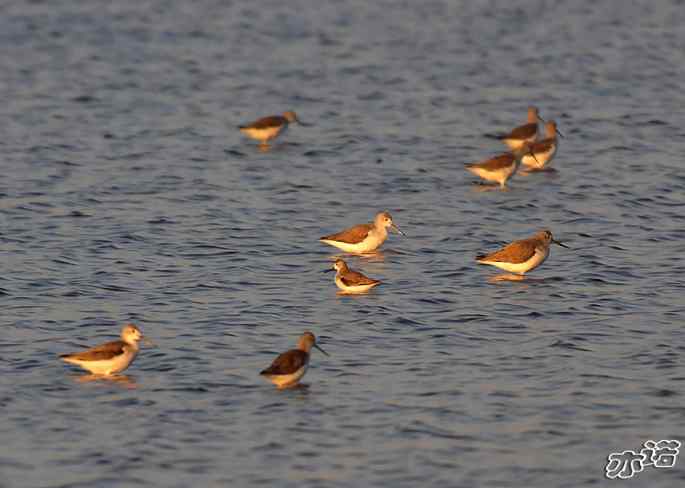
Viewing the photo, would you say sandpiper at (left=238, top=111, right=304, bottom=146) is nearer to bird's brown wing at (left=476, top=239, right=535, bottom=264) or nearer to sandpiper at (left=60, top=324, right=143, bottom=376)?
bird's brown wing at (left=476, top=239, right=535, bottom=264)

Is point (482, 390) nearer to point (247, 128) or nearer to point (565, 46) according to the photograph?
point (247, 128)

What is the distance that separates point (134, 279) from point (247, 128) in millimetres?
13513

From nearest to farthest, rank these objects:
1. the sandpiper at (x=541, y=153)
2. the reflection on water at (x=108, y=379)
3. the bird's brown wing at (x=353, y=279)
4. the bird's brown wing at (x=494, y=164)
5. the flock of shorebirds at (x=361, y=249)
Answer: the flock of shorebirds at (x=361, y=249)
the reflection on water at (x=108, y=379)
the bird's brown wing at (x=353, y=279)
the bird's brown wing at (x=494, y=164)
the sandpiper at (x=541, y=153)

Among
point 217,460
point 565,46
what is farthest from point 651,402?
point 565,46

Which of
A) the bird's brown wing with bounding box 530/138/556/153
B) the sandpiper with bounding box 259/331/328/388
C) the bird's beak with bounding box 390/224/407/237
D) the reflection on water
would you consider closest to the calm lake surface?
the reflection on water

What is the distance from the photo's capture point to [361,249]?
2773 cm

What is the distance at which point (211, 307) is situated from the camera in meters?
23.7

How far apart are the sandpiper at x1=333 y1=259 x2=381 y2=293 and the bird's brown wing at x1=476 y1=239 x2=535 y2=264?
224 centimetres

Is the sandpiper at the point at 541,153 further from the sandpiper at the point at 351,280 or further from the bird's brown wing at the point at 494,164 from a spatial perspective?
the sandpiper at the point at 351,280

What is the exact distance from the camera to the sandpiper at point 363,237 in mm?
27531

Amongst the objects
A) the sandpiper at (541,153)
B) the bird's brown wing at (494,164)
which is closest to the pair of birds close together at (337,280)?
the bird's brown wing at (494,164)

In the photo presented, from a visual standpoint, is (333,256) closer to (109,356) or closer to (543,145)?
(109,356)

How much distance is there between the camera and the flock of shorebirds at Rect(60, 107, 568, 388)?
1950cm

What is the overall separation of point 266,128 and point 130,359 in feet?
62.5
